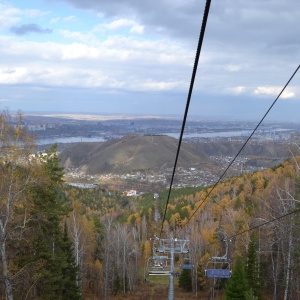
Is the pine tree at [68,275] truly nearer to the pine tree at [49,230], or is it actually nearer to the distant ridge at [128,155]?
the pine tree at [49,230]

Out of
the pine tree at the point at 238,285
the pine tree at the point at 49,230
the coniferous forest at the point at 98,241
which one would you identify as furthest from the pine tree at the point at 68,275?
the pine tree at the point at 238,285

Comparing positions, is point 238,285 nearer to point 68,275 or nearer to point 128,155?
point 68,275

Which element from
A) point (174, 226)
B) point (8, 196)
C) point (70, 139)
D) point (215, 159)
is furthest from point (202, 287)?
point (70, 139)

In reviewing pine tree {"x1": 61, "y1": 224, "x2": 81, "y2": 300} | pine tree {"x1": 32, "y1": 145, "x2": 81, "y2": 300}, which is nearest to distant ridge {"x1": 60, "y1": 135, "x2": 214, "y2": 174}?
pine tree {"x1": 61, "y1": 224, "x2": 81, "y2": 300}

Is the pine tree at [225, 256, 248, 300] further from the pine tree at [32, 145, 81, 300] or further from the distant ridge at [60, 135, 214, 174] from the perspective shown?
the distant ridge at [60, 135, 214, 174]

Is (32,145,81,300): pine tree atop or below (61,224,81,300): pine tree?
atop

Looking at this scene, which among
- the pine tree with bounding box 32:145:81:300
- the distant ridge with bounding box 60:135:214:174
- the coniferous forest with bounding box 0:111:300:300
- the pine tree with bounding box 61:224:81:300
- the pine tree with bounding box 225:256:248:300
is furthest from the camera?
the distant ridge with bounding box 60:135:214:174
